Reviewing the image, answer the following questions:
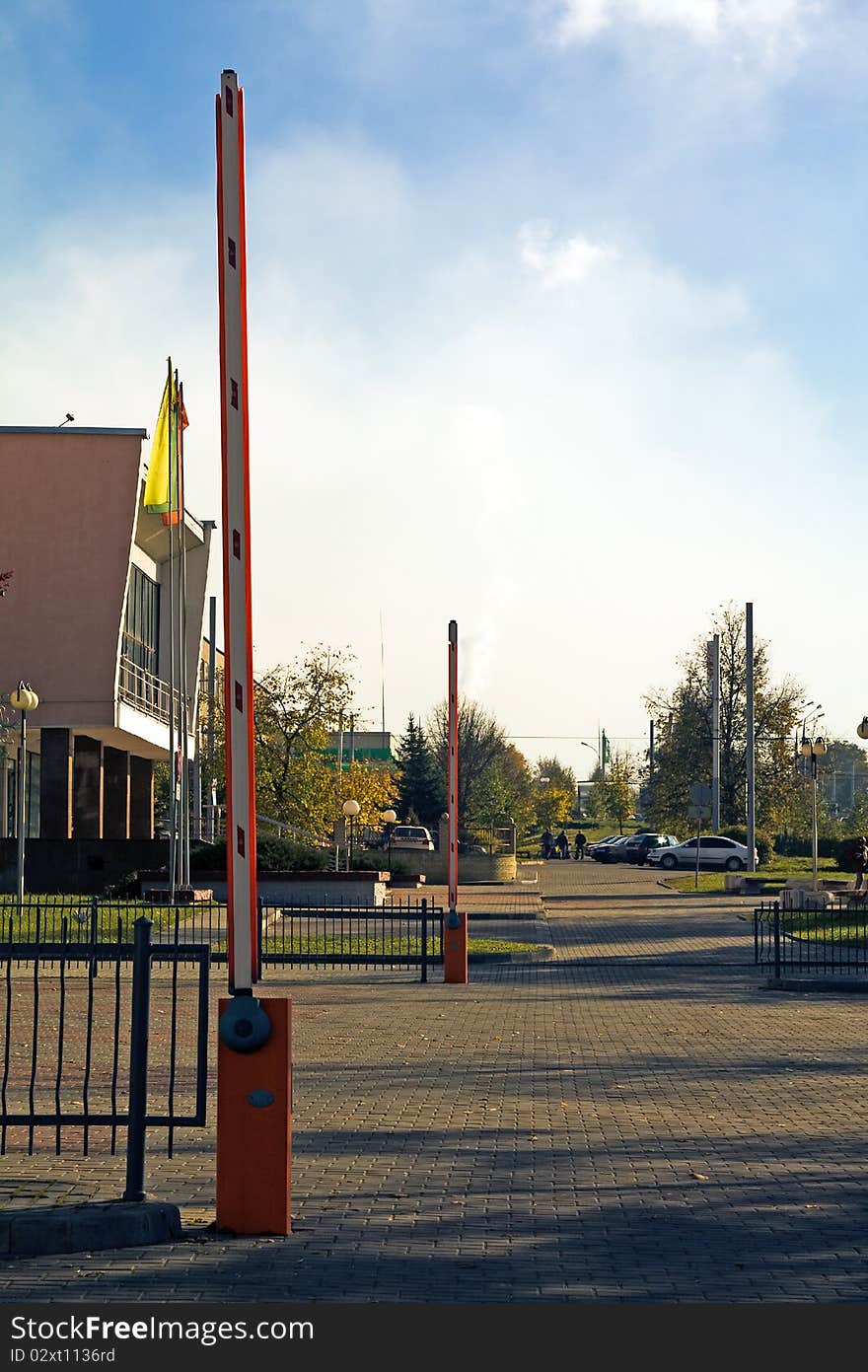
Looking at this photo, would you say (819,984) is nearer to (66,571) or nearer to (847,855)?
(66,571)

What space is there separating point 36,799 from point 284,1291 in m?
42.3

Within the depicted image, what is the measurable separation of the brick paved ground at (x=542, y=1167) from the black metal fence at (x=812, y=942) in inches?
131

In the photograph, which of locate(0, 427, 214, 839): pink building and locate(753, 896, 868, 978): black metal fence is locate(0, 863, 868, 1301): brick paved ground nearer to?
locate(753, 896, 868, 978): black metal fence

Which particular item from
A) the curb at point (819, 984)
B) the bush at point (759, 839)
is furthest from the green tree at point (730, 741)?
the curb at point (819, 984)

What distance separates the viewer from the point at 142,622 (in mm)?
47688

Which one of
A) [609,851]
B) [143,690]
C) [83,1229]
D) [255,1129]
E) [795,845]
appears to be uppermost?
[143,690]

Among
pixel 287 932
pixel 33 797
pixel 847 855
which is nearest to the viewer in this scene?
pixel 287 932

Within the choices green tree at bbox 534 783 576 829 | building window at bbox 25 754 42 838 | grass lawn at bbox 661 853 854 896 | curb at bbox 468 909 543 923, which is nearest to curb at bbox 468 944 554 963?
curb at bbox 468 909 543 923

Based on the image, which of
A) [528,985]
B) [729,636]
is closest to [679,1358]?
[528,985]

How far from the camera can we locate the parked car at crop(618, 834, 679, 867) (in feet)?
263

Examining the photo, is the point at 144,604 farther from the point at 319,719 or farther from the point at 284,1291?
the point at 284,1291

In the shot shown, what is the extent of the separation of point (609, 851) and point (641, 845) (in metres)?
3.84

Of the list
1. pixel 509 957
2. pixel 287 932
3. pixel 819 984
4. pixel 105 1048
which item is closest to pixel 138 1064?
pixel 105 1048

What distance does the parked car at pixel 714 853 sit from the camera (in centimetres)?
6394
